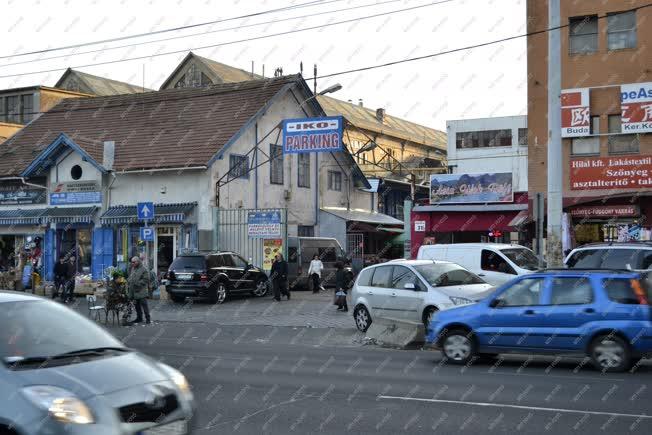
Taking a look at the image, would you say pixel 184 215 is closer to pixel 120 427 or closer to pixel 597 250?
pixel 597 250

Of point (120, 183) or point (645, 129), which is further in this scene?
point (120, 183)

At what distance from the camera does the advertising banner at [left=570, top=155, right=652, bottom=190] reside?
1166 inches

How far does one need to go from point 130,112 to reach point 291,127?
10823mm

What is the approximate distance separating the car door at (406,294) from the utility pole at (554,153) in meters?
2.93

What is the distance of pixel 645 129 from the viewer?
96.1ft

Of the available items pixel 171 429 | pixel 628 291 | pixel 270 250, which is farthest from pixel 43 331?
pixel 270 250

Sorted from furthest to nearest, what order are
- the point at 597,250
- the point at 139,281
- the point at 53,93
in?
the point at 53,93 < the point at 139,281 < the point at 597,250

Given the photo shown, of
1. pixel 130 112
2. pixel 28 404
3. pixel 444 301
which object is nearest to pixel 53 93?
pixel 130 112

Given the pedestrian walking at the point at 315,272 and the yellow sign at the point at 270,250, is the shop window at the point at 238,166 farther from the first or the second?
the pedestrian walking at the point at 315,272

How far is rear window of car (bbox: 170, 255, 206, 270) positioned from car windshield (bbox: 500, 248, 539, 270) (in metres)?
10.4

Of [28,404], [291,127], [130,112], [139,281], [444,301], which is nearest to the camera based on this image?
[28,404]

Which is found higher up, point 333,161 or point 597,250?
point 333,161

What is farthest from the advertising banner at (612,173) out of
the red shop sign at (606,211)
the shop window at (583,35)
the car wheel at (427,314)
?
the car wheel at (427,314)

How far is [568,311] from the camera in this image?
42.7 ft
